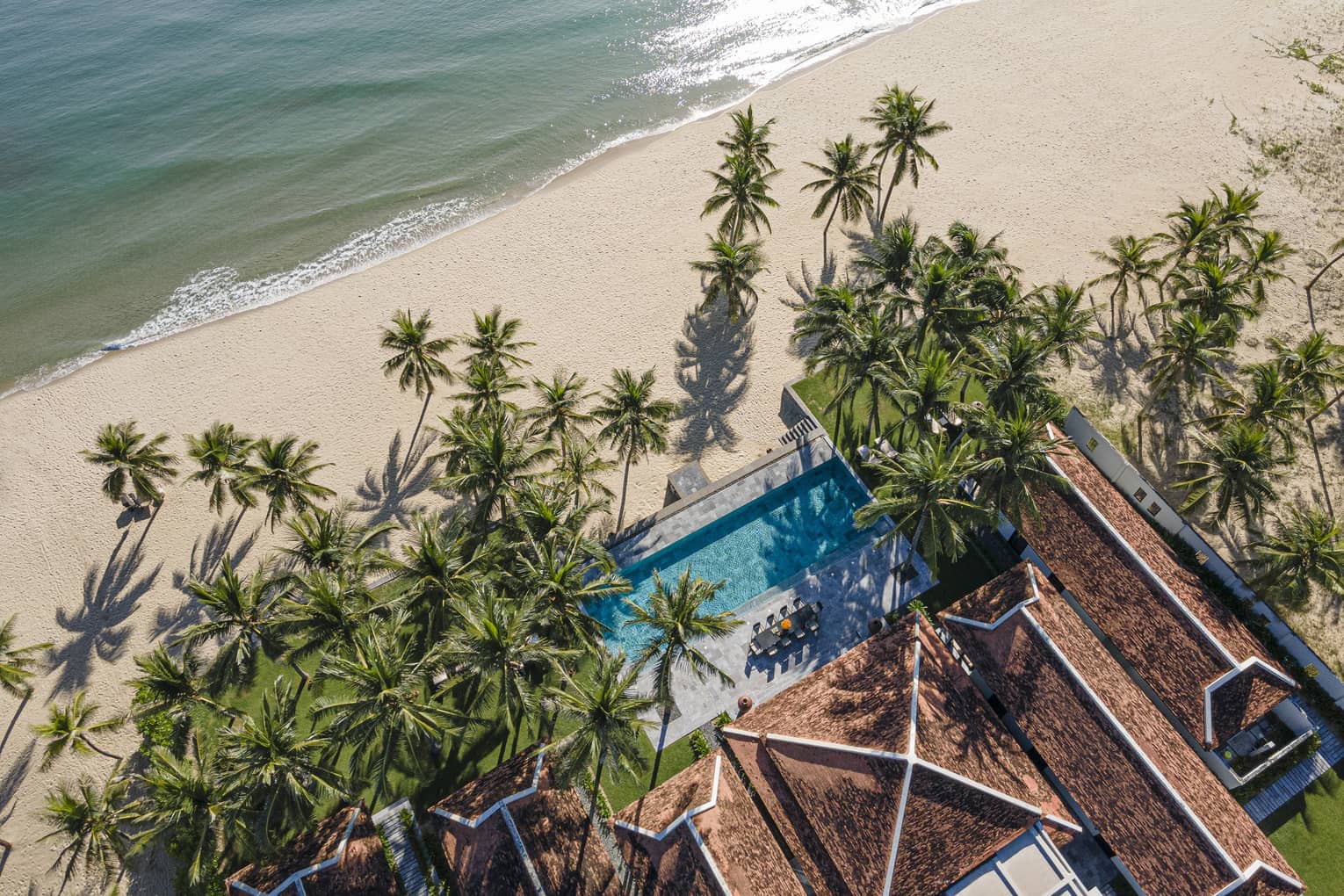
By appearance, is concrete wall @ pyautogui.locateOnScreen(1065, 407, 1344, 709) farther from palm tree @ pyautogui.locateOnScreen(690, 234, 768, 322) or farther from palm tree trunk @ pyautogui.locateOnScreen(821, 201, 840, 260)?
palm tree trunk @ pyautogui.locateOnScreen(821, 201, 840, 260)

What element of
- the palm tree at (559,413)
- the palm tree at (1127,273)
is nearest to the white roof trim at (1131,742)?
the palm tree at (1127,273)

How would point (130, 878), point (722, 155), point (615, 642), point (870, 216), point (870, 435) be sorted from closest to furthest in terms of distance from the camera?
point (130, 878), point (615, 642), point (870, 435), point (870, 216), point (722, 155)

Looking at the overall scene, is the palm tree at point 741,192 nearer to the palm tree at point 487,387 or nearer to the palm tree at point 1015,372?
the palm tree at point 1015,372

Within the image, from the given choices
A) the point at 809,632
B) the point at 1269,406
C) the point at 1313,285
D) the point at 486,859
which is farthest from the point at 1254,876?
the point at 1313,285

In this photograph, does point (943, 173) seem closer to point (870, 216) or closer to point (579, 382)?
point (870, 216)

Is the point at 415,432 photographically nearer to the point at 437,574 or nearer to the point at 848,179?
the point at 437,574

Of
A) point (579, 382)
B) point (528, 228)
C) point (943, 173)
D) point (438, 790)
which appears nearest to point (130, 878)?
point (438, 790)

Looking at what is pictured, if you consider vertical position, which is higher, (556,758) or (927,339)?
(927,339)
